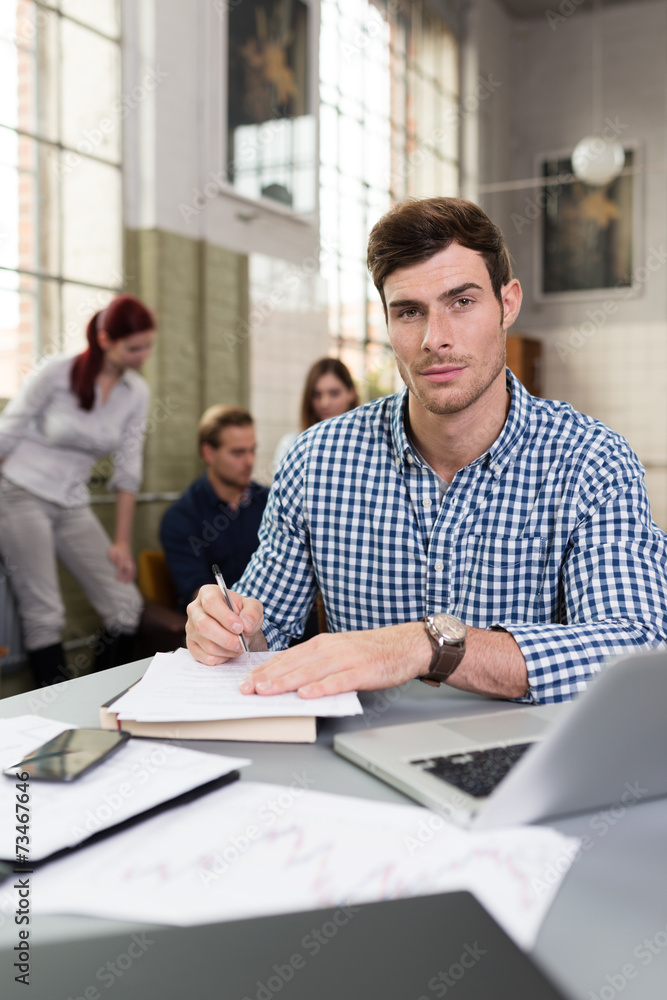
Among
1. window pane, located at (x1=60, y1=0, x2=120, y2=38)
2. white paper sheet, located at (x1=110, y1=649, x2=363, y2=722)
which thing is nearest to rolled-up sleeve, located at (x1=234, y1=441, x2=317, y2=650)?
white paper sheet, located at (x1=110, y1=649, x2=363, y2=722)

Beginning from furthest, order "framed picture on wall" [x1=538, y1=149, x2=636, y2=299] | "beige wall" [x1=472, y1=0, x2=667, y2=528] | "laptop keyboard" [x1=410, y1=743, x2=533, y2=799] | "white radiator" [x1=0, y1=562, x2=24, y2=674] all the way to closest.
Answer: "framed picture on wall" [x1=538, y1=149, x2=636, y2=299], "beige wall" [x1=472, y1=0, x2=667, y2=528], "white radiator" [x1=0, y1=562, x2=24, y2=674], "laptop keyboard" [x1=410, y1=743, x2=533, y2=799]

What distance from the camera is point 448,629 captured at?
1.05 metres

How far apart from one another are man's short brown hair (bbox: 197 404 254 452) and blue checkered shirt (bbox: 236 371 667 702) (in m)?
2.15

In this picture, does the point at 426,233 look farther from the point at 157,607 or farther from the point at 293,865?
the point at 157,607

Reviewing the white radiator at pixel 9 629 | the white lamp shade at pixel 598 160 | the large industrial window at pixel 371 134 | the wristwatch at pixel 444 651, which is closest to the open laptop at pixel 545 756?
the wristwatch at pixel 444 651

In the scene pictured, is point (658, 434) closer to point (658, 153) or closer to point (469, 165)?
point (658, 153)

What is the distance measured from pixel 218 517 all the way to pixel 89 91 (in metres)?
2.09

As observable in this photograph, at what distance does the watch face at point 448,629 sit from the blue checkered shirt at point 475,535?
8 centimetres

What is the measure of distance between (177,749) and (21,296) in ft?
11.1

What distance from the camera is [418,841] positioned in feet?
2.21

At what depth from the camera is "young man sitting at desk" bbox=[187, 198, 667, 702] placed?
1.26 m

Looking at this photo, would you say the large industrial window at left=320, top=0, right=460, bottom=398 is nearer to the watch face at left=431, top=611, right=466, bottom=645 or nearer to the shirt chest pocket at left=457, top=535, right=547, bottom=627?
the shirt chest pocket at left=457, top=535, right=547, bottom=627

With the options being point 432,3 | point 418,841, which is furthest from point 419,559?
point 432,3

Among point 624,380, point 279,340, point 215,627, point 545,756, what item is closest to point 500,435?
point 215,627
